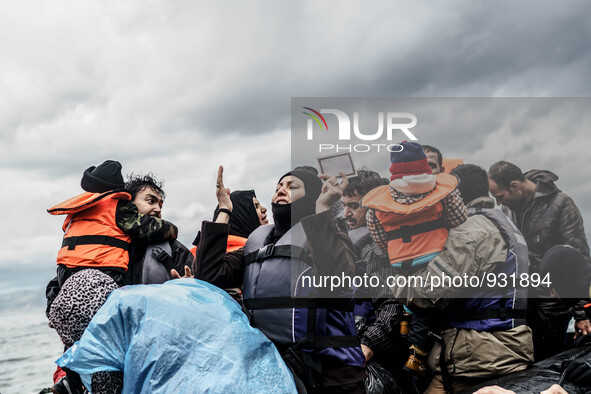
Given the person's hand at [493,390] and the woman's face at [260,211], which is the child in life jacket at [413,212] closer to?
the person's hand at [493,390]

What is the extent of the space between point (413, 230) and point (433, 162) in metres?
0.47

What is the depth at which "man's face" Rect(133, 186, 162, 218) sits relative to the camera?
4.42m

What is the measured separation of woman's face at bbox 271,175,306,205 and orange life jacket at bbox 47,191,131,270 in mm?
1497

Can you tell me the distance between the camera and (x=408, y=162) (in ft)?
11.2

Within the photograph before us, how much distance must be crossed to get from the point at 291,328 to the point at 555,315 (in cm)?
236

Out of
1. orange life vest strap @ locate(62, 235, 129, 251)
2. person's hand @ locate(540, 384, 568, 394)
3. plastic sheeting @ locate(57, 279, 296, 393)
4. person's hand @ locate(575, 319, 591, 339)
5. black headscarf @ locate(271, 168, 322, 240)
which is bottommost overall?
person's hand @ locate(540, 384, 568, 394)

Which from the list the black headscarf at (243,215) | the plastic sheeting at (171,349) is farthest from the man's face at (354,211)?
the plastic sheeting at (171,349)

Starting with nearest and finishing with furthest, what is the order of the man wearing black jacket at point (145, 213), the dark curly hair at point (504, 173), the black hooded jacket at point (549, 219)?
the dark curly hair at point (504, 173) → the black hooded jacket at point (549, 219) → the man wearing black jacket at point (145, 213)

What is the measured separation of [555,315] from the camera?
406 centimetres

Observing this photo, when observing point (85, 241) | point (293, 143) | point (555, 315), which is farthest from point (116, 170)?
point (555, 315)

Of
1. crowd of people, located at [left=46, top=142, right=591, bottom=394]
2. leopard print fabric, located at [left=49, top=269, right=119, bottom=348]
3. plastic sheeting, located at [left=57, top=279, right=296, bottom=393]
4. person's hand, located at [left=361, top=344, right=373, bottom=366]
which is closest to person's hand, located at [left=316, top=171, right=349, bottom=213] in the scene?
crowd of people, located at [left=46, top=142, right=591, bottom=394]

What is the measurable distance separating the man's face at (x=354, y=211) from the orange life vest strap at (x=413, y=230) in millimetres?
205

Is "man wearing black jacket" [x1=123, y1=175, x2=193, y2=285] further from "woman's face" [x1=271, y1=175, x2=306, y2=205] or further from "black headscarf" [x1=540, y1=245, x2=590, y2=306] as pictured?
"black headscarf" [x1=540, y1=245, x2=590, y2=306]

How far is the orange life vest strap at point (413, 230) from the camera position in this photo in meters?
3.30
